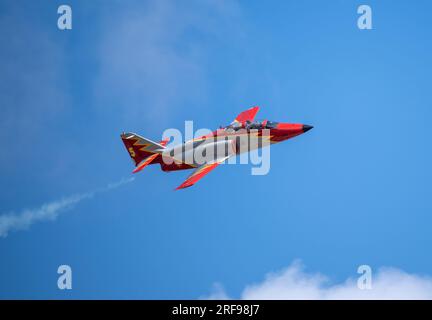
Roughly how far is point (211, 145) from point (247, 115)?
29.7 feet

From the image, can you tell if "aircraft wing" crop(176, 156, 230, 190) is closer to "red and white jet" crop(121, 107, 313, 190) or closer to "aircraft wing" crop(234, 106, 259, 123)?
"red and white jet" crop(121, 107, 313, 190)

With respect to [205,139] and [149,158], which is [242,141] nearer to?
[205,139]

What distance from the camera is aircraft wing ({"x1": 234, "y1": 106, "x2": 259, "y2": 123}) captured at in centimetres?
7581

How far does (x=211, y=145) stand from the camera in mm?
69438

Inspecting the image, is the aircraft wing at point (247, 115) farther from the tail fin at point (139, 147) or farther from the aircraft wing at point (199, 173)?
the tail fin at point (139, 147)

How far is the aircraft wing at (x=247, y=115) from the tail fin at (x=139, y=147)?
1072cm

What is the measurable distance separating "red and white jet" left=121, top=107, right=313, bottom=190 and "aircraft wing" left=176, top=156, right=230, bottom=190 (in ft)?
3.52

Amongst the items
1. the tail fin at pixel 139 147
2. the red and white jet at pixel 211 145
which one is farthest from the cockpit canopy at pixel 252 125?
the tail fin at pixel 139 147
